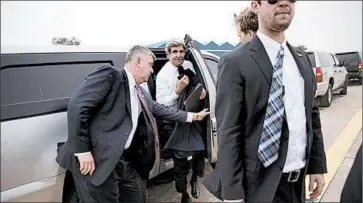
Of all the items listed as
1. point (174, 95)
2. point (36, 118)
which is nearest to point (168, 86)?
point (174, 95)

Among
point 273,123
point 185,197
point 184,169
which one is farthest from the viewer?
point 185,197

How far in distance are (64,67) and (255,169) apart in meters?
1.48

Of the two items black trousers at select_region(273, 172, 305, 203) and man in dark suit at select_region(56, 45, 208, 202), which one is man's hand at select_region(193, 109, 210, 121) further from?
black trousers at select_region(273, 172, 305, 203)

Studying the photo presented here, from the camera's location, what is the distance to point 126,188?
233cm

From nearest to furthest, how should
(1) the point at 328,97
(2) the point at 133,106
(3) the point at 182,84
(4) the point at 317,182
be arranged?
(4) the point at 317,182 < (2) the point at 133,106 < (3) the point at 182,84 < (1) the point at 328,97

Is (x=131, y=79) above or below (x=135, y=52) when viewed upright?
below

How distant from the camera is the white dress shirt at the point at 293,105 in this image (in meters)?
1.44

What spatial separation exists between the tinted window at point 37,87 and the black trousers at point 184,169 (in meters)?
1.32

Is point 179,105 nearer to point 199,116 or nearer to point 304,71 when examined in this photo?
point 199,116

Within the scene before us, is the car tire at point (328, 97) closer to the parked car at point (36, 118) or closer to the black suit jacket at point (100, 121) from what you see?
the black suit jacket at point (100, 121)

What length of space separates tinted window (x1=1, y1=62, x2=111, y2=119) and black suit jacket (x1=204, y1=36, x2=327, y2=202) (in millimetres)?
1116

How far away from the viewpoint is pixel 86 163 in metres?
1.95

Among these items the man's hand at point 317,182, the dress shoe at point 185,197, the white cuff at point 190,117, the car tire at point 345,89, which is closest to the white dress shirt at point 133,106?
the white cuff at point 190,117

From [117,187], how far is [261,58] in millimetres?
1361
